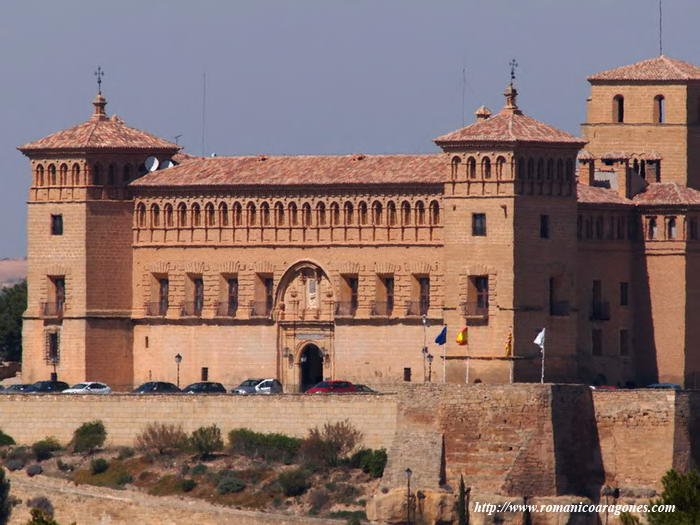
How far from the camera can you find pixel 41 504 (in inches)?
4129

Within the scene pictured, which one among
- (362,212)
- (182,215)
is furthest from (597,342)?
(182,215)

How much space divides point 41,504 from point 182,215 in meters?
14.4

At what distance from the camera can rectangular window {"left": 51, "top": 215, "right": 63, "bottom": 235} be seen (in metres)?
115

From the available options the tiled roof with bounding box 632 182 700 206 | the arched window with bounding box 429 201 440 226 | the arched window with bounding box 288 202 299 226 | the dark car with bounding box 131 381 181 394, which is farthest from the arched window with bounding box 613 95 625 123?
the dark car with bounding box 131 381 181 394

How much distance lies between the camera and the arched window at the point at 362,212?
111m

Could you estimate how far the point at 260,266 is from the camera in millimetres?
113875

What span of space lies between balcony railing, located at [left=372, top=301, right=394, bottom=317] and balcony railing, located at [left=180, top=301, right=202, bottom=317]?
22.8 ft

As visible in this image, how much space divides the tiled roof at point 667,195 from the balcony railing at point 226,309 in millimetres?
14350

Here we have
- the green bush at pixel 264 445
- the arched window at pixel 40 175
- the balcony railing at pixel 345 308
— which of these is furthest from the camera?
the arched window at pixel 40 175

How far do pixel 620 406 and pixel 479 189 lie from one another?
919 centimetres

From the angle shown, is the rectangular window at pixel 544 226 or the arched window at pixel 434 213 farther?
the arched window at pixel 434 213

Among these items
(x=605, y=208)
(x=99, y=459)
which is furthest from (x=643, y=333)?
(x=99, y=459)

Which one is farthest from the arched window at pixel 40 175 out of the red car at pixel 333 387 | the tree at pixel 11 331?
the tree at pixel 11 331

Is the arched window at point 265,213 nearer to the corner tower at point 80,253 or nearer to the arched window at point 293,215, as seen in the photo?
the arched window at point 293,215
